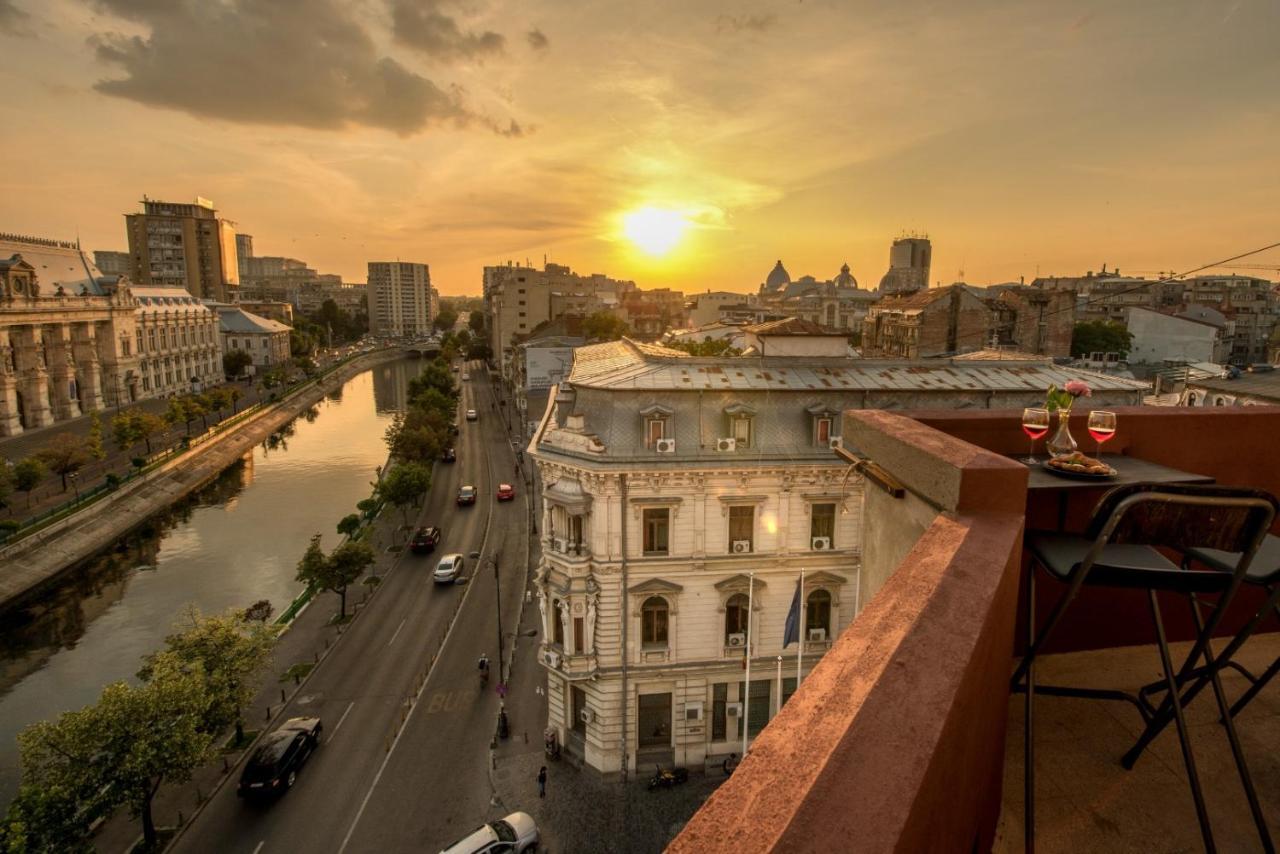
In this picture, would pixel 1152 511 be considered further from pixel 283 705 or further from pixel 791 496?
pixel 283 705

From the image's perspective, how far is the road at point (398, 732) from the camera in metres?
20.0

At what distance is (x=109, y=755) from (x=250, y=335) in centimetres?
12075

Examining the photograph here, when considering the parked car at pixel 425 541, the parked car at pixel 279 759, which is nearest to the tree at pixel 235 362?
the parked car at pixel 425 541

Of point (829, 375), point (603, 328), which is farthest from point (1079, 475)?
point (603, 328)

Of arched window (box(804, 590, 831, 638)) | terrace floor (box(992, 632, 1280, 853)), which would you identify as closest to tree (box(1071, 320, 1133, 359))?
arched window (box(804, 590, 831, 638))

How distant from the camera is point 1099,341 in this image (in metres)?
67.6

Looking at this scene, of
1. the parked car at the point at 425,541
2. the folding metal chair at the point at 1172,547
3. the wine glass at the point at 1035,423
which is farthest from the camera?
the parked car at the point at 425,541

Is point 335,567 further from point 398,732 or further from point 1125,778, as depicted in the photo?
point 1125,778

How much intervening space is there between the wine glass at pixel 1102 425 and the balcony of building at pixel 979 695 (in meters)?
0.48

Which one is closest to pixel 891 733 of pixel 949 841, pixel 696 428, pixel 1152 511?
pixel 949 841

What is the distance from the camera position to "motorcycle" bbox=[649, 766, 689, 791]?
830 inches

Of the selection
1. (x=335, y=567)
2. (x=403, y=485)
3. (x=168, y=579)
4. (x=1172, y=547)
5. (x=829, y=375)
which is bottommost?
(x=168, y=579)

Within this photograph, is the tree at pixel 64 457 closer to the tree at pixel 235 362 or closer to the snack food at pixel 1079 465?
the snack food at pixel 1079 465

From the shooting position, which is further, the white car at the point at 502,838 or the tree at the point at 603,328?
the tree at the point at 603,328
